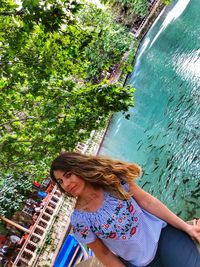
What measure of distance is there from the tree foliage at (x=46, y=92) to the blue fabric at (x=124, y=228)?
2434 millimetres

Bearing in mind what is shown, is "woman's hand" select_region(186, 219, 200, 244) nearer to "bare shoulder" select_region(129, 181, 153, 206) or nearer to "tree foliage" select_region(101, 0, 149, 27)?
"bare shoulder" select_region(129, 181, 153, 206)

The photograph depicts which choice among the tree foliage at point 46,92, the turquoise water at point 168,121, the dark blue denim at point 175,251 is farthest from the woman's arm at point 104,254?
the turquoise water at point 168,121

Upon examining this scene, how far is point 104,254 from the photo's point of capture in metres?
2.24

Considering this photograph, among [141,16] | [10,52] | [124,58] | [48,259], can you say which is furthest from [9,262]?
[141,16]

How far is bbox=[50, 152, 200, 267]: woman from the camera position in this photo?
2174 millimetres

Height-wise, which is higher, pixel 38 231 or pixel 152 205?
pixel 152 205

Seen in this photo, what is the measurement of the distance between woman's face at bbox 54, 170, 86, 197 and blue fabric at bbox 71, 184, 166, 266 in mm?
167

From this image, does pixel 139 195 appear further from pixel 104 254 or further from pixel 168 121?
pixel 168 121

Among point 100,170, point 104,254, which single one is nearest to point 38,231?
point 104,254

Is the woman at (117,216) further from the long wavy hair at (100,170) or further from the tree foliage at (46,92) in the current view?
the tree foliage at (46,92)

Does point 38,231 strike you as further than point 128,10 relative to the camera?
No

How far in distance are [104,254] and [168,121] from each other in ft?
30.8

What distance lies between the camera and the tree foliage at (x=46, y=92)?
15.4 feet

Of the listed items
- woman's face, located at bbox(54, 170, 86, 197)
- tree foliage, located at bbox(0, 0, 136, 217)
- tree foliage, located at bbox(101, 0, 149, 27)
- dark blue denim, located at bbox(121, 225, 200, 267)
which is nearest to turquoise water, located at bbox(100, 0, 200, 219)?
tree foliage, located at bbox(101, 0, 149, 27)
